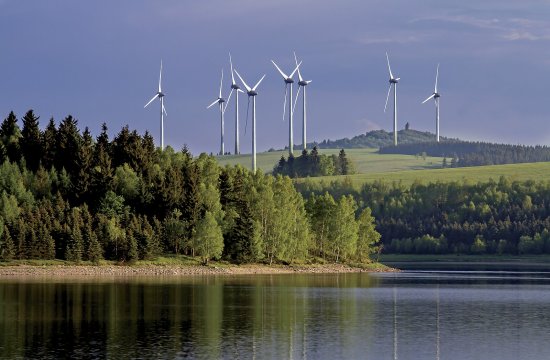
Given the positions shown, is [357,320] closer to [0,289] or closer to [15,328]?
[15,328]

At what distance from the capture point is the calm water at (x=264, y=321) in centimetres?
7506

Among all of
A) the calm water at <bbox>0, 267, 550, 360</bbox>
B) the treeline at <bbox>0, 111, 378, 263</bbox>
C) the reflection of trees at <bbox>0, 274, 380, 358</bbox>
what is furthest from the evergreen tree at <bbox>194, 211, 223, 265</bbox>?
the reflection of trees at <bbox>0, 274, 380, 358</bbox>

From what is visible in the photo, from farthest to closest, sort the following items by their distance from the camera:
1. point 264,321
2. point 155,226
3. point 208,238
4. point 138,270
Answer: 1. point 155,226
2. point 208,238
3. point 138,270
4. point 264,321

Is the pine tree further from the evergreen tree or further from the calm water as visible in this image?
the evergreen tree

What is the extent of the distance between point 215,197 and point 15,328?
11181 cm

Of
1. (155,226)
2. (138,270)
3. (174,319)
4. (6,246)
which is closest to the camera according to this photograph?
(174,319)

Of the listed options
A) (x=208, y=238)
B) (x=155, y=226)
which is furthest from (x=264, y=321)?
(x=155, y=226)

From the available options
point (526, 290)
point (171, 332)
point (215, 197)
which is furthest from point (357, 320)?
point (215, 197)

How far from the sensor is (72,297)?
11331 centimetres

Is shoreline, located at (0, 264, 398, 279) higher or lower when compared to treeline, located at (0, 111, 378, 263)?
lower

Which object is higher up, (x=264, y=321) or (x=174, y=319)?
(x=174, y=319)

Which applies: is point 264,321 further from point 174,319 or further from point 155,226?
point 155,226

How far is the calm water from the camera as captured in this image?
75062 millimetres

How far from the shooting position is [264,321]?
95.2 m
